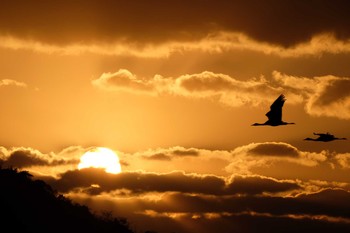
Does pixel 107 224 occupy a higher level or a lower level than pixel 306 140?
lower

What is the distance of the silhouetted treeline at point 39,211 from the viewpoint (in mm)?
82375

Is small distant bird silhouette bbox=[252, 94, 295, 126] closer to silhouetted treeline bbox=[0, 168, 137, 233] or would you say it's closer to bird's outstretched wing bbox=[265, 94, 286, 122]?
bird's outstretched wing bbox=[265, 94, 286, 122]

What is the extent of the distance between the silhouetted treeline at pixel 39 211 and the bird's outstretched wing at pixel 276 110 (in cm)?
2792

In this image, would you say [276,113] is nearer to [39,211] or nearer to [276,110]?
[276,110]

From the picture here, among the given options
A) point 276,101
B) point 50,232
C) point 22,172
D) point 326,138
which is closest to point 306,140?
point 326,138

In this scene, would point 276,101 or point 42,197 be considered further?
point 42,197

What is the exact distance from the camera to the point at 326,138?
7844 cm

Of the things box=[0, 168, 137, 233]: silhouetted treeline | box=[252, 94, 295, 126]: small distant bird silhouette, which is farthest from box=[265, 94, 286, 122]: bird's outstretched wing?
box=[0, 168, 137, 233]: silhouetted treeline

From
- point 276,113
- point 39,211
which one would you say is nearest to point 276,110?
point 276,113

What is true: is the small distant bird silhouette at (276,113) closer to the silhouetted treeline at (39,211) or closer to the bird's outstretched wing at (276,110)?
the bird's outstretched wing at (276,110)

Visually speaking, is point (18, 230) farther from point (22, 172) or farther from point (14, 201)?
point (22, 172)

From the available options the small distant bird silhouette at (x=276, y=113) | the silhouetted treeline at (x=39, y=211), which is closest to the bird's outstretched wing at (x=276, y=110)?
the small distant bird silhouette at (x=276, y=113)

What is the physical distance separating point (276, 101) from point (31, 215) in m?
31.5

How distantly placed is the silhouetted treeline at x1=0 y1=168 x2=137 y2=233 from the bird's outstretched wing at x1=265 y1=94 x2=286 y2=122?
2792cm
